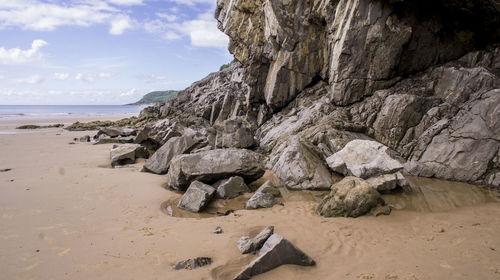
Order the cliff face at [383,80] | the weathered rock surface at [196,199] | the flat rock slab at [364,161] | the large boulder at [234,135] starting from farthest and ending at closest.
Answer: the large boulder at [234,135] → the cliff face at [383,80] → the flat rock slab at [364,161] → the weathered rock surface at [196,199]

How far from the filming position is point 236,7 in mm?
23359

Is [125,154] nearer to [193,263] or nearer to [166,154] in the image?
[166,154]

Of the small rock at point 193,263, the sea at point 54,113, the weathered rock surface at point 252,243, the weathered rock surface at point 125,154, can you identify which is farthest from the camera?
the sea at point 54,113

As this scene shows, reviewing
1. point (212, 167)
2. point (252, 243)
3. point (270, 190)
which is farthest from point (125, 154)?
point (252, 243)

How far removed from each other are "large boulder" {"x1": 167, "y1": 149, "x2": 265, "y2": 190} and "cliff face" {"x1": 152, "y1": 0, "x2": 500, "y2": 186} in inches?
58.5

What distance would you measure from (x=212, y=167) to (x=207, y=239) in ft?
12.2

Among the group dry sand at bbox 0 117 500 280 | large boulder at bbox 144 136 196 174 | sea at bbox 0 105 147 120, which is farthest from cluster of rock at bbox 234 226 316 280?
sea at bbox 0 105 147 120

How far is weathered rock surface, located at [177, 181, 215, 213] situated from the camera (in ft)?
26.0

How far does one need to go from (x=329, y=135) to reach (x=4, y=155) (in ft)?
56.9

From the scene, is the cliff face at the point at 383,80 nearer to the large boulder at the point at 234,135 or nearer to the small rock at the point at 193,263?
the large boulder at the point at 234,135

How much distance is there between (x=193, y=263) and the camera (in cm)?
500

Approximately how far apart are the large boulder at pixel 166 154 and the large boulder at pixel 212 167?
208 centimetres

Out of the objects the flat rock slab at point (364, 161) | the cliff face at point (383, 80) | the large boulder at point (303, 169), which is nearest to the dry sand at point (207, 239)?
the large boulder at point (303, 169)

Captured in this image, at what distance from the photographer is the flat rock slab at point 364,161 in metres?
9.14
